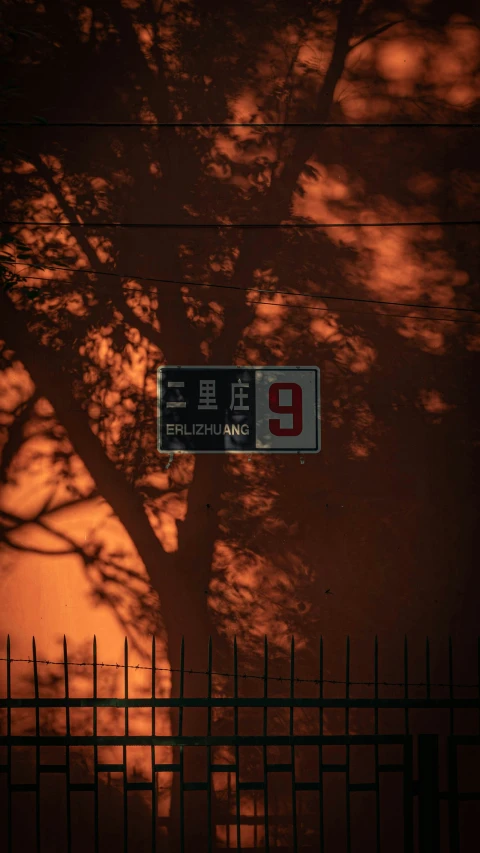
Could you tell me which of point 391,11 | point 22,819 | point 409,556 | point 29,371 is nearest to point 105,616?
point 22,819

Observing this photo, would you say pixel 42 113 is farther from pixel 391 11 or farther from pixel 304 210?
pixel 391 11

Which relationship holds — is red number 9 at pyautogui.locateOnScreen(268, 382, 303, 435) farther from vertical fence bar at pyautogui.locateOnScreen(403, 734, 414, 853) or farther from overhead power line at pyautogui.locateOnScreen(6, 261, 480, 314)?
vertical fence bar at pyautogui.locateOnScreen(403, 734, 414, 853)

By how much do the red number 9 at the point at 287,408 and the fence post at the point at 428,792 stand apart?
2.70m

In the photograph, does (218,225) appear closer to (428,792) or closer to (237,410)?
(237,410)

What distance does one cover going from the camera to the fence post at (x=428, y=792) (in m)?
3.95

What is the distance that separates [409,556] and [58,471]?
283cm

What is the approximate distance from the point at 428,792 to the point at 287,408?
299cm

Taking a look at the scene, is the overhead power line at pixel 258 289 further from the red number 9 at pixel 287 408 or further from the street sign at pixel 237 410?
the red number 9 at pixel 287 408

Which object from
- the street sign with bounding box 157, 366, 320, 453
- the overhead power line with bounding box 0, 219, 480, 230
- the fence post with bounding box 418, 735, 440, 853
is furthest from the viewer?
the overhead power line with bounding box 0, 219, 480, 230

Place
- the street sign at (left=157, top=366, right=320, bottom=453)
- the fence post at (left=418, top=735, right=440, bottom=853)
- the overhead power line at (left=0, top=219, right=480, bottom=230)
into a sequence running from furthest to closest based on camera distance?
the overhead power line at (left=0, top=219, right=480, bottom=230), the street sign at (left=157, top=366, right=320, bottom=453), the fence post at (left=418, top=735, right=440, bottom=853)

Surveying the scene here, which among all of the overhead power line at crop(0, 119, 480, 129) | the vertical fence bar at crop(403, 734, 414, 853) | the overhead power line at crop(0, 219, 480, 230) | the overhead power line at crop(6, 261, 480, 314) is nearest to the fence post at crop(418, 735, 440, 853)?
the vertical fence bar at crop(403, 734, 414, 853)

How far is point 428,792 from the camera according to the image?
3.98 meters

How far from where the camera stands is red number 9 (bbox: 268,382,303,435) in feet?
20.0

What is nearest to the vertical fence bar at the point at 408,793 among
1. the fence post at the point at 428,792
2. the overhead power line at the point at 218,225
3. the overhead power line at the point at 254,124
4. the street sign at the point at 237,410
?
the fence post at the point at 428,792
